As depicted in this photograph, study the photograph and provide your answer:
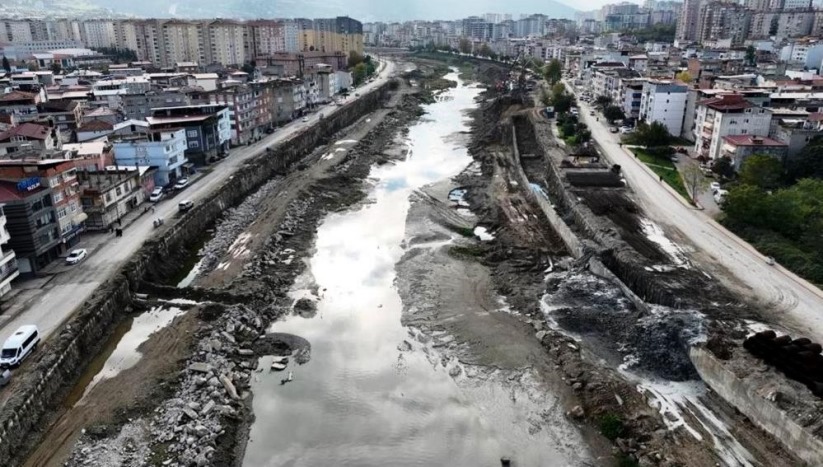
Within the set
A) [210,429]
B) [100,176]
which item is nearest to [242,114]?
[100,176]

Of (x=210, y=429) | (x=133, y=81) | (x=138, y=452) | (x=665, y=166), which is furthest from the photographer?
(x=133, y=81)

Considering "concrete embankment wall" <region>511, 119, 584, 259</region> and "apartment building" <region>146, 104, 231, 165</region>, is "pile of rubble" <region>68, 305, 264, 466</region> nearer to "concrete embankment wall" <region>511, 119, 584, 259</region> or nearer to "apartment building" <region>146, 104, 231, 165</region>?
"concrete embankment wall" <region>511, 119, 584, 259</region>

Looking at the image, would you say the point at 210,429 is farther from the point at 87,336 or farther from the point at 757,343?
the point at 757,343

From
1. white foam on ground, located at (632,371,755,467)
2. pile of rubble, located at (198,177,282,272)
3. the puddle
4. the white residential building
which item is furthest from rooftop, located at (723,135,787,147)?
the puddle

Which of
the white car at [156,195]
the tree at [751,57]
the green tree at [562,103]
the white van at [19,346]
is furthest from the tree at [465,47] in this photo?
the white van at [19,346]

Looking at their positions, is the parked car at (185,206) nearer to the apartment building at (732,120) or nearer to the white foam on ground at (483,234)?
the white foam on ground at (483,234)

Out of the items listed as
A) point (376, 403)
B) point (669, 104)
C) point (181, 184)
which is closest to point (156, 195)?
point (181, 184)
